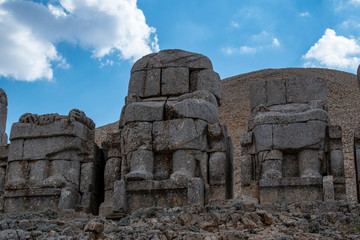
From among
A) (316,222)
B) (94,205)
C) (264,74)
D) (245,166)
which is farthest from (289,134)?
(264,74)

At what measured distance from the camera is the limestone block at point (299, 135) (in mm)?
10961

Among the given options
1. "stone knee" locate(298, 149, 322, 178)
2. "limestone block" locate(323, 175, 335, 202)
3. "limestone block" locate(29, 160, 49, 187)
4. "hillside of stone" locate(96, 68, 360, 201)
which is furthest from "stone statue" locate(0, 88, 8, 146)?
"hillside of stone" locate(96, 68, 360, 201)

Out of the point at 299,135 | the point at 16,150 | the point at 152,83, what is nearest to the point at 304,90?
the point at 299,135

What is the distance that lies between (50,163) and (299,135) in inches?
184

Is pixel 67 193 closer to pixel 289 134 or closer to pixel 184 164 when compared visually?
pixel 184 164

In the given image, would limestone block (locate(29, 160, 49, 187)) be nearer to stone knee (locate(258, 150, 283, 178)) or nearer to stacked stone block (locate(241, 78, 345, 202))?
stacked stone block (locate(241, 78, 345, 202))

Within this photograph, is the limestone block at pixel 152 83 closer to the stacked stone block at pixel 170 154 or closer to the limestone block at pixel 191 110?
the stacked stone block at pixel 170 154

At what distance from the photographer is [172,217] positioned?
29.3 feet

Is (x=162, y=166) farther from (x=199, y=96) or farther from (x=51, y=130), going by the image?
(x=51, y=130)

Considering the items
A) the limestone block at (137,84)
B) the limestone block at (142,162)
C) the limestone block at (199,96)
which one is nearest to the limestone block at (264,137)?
the limestone block at (199,96)

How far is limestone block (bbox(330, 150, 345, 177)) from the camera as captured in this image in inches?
426

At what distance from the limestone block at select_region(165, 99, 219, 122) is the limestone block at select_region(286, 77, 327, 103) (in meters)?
1.66

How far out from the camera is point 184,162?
11.0 m

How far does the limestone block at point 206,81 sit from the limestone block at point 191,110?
920 mm
